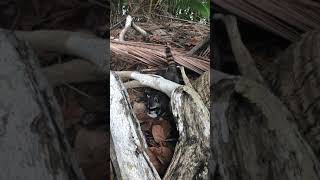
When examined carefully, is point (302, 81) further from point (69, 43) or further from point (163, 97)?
point (69, 43)

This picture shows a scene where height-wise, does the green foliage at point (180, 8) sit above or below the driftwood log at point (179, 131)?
above

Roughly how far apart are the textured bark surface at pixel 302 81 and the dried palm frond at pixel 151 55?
0.15 m

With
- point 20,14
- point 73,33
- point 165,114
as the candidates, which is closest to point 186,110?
point 165,114

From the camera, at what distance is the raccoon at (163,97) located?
1.12 metres

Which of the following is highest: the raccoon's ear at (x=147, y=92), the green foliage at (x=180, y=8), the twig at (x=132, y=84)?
the green foliage at (x=180, y=8)

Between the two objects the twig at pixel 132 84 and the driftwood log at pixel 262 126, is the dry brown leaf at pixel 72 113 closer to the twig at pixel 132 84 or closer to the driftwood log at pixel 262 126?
the twig at pixel 132 84

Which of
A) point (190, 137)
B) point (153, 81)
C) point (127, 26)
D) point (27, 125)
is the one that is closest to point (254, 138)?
point (190, 137)

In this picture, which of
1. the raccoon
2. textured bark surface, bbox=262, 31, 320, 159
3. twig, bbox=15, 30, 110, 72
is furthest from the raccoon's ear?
textured bark surface, bbox=262, 31, 320, 159

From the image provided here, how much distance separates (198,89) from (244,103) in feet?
0.34

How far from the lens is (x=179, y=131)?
1.12 m

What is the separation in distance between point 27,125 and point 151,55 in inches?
11.7

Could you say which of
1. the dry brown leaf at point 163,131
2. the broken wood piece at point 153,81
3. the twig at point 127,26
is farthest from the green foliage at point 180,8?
the dry brown leaf at point 163,131

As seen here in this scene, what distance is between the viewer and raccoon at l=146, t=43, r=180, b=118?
112 centimetres

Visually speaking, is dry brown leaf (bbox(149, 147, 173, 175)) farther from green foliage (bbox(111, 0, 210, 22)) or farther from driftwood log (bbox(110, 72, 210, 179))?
green foliage (bbox(111, 0, 210, 22))
